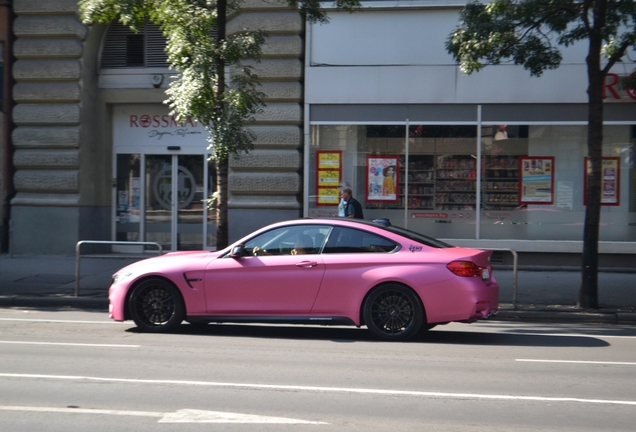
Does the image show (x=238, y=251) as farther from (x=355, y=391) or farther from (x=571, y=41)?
(x=571, y=41)

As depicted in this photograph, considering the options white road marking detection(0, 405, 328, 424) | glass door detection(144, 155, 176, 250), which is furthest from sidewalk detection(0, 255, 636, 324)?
white road marking detection(0, 405, 328, 424)

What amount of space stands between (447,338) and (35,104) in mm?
12433

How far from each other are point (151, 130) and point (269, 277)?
33.7 ft

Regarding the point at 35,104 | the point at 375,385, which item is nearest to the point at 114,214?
the point at 35,104

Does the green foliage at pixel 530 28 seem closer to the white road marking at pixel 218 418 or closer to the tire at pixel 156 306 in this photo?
the tire at pixel 156 306

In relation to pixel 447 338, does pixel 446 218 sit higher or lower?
higher

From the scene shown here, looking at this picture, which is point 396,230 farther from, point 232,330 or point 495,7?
point 495,7

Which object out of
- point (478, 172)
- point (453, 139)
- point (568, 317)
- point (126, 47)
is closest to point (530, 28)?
point (453, 139)

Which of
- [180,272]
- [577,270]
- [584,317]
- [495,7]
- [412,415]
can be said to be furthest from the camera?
[577,270]

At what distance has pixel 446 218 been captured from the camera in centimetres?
1648

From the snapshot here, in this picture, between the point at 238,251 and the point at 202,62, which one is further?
the point at 202,62

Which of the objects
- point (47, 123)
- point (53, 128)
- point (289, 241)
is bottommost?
point (289, 241)

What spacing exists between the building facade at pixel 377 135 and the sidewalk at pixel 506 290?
3.67 feet

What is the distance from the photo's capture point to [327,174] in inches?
661
